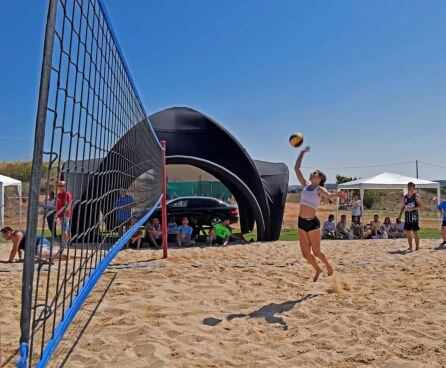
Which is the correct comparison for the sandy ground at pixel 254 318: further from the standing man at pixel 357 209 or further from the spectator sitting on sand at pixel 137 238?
the standing man at pixel 357 209

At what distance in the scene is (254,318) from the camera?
13.0 ft

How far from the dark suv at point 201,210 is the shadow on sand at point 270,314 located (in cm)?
A: 727

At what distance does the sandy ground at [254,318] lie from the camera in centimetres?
303

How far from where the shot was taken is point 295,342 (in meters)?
3.32

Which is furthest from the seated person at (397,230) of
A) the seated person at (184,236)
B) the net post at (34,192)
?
the net post at (34,192)

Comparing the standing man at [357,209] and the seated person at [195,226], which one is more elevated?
the standing man at [357,209]

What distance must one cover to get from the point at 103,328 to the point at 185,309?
877 mm

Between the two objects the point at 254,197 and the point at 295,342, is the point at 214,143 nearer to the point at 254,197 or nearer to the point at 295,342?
the point at 254,197

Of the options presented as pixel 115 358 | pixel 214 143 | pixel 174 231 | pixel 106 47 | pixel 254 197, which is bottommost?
pixel 115 358

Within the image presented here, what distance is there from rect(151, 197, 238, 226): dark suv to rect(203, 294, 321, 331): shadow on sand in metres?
7.27

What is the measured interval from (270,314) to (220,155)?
274 inches

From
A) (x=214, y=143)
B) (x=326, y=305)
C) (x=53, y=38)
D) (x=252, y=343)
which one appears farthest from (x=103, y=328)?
(x=214, y=143)

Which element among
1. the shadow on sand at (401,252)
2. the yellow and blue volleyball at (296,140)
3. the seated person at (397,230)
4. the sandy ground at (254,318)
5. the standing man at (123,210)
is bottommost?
the sandy ground at (254,318)

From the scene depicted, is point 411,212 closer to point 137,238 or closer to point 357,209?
point 357,209
